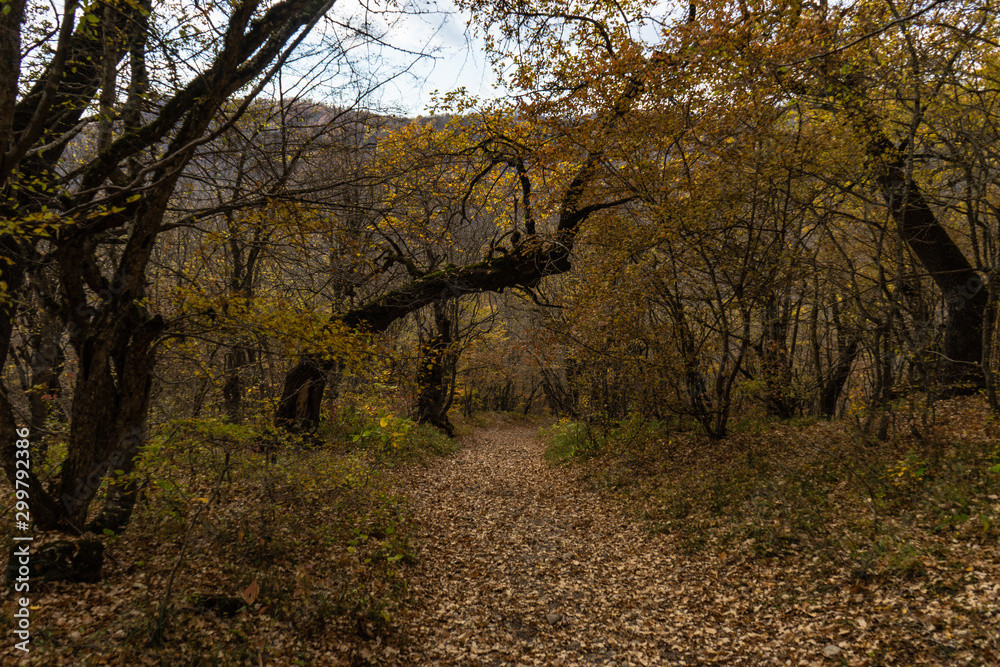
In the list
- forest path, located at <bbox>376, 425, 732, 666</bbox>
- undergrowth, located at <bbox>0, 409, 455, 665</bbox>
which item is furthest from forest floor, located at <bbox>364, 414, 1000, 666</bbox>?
undergrowth, located at <bbox>0, 409, 455, 665</bbox>

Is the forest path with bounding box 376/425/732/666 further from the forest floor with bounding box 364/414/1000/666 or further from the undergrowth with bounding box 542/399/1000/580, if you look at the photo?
the undergrowth with bounding box 542/399/1000/580

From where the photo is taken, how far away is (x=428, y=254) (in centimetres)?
1320

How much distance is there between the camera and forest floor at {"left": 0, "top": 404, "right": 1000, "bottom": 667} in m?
4.03

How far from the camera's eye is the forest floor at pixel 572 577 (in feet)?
13.2

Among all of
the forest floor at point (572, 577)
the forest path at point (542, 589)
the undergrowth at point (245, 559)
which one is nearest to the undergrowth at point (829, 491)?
the forest floor at point (572, 577)

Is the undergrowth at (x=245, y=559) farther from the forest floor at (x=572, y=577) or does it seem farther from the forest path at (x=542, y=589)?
the forest path at (x=542, y=589)

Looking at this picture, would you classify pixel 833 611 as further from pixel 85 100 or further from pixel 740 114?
pixel 85 100

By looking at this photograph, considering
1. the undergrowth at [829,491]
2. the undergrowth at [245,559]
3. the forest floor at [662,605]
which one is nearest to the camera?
the undergrowth at [245,559]

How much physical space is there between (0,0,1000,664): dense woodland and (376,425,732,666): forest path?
617 millimetres

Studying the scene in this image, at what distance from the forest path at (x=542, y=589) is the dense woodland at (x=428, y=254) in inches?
24.3

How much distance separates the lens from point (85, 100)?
4.56 meters

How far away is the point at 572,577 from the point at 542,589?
52cm

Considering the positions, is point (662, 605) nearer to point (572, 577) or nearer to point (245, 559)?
point (572, 577)

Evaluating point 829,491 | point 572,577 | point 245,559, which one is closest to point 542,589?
point 572,577
